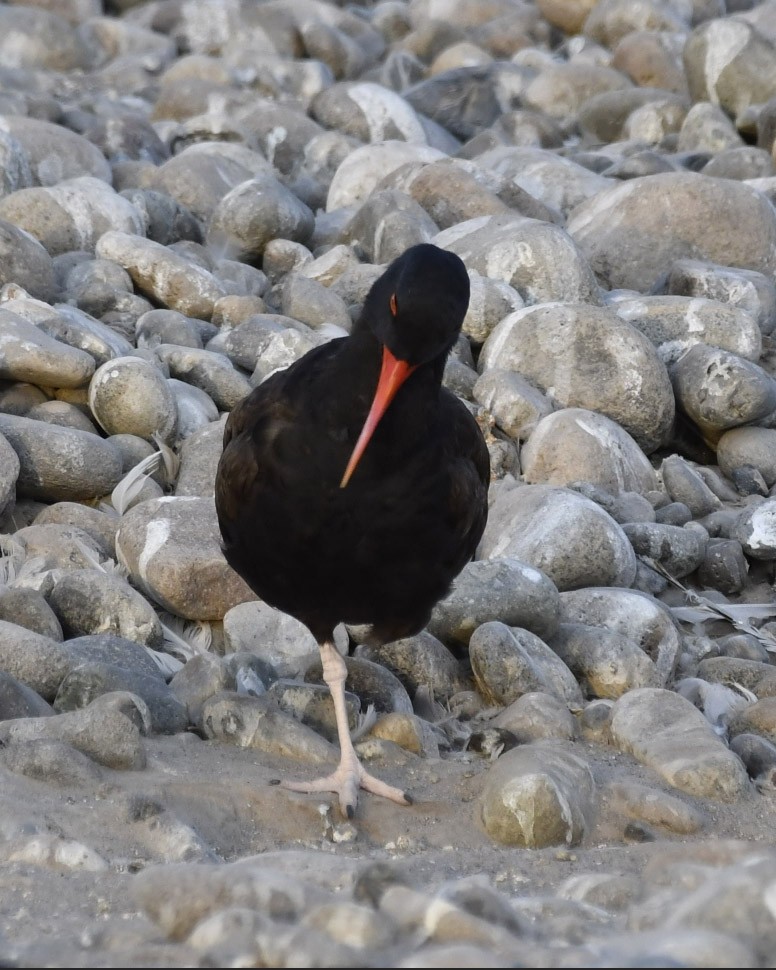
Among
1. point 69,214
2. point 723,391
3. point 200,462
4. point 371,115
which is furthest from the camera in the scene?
point 371,115

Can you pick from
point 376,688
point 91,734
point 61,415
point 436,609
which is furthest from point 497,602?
point 61,415

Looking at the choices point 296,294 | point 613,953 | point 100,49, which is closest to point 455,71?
point 100,49

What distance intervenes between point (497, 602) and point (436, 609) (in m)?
0.25

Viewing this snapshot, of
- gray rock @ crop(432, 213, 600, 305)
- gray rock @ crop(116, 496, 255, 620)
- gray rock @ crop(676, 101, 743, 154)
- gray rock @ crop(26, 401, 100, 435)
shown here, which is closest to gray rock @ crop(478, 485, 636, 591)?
gray rock @ crop(116, 496, 255, 620)

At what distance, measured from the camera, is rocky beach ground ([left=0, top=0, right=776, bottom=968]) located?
2.59 metres

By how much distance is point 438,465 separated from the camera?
4.20 m

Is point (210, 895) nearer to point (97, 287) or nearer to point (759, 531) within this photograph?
point (759, 531)

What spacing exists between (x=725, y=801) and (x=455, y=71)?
11.9 meters

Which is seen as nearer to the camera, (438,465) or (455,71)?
(438,465)

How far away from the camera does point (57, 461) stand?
5.78 m

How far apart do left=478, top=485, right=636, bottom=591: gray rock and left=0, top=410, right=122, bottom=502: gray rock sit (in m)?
1.67

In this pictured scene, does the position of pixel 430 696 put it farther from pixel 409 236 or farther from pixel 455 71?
pixel 455 71

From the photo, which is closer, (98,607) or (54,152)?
(98,607)

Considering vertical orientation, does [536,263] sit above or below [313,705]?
above
